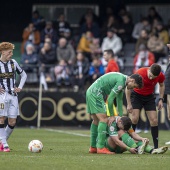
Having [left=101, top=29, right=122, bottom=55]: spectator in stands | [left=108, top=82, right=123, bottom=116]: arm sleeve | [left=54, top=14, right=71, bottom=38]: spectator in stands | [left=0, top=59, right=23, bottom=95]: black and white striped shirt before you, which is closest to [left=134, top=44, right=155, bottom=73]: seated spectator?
[left=101, top=29, right=122, bottom=55]: spectator in stands

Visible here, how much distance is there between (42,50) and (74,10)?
4.67m

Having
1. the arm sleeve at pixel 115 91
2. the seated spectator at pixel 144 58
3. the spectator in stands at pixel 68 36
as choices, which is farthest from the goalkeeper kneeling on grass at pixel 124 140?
the spectator in stands at pixel 68 36

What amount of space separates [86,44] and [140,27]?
2238 millimetres

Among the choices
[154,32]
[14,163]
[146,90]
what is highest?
[154,32]

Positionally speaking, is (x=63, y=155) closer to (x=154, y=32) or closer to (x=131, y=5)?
(x=154, y=32)

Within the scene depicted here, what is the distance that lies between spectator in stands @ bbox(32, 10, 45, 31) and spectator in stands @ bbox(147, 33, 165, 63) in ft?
14.7

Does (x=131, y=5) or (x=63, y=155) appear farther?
A: (x=131, y=5)

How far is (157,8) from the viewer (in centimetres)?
3009

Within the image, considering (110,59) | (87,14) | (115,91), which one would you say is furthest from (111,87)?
(87,14)

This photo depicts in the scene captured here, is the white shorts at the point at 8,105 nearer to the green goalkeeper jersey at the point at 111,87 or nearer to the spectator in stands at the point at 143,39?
the green goalkeeper jersey at the point at 111,87

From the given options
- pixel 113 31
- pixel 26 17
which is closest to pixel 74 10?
pixel 26 17

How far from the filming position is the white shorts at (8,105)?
14367 mm

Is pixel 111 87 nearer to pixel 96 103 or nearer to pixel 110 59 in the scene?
pixel 96 103

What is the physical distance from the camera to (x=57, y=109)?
78.1 ft
